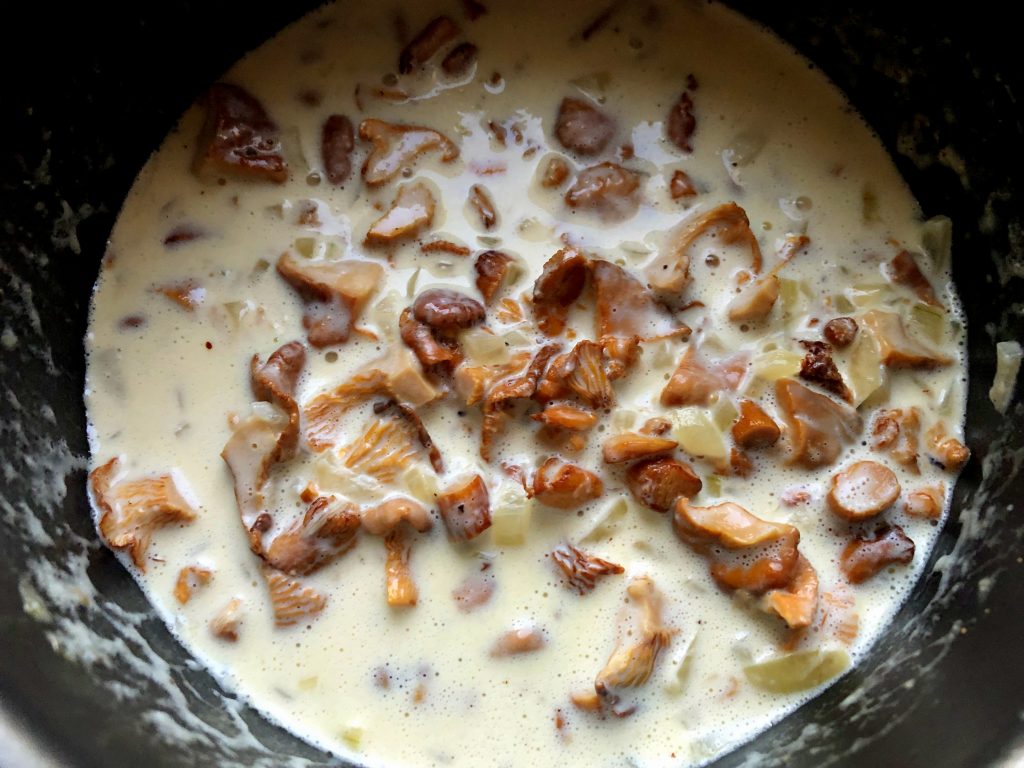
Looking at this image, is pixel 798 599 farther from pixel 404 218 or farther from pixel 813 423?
pixel 404 218

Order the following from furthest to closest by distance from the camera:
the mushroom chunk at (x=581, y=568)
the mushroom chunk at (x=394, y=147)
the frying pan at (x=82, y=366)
→ the mushroom chunk at (x=394, y=147), the mushroom chunk at (x=581, y=568), the frying pan at (x=82, y=366)

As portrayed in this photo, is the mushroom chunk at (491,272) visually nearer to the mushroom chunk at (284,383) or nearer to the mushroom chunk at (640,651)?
the mushroom chunk at (284,383)

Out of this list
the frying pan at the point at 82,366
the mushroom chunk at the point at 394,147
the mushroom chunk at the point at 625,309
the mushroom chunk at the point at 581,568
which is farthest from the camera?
the mushroom chunk at the point at 394,147

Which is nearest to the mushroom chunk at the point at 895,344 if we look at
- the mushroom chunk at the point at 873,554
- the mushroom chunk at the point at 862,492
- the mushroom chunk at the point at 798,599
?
the mushroom chunk at the point at 862,492

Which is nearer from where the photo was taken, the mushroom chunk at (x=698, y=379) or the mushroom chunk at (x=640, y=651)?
the mushroom chunk at (x=640, y=651)

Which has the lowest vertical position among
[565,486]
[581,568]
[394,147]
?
[581,568]

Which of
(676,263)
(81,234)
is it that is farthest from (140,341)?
(676,263)

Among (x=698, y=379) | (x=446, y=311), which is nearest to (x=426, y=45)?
(x=446, y=311)
